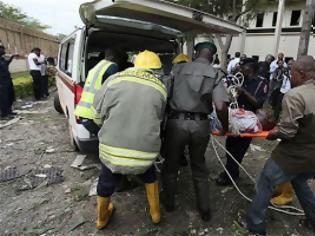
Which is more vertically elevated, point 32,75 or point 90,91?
point 90,91

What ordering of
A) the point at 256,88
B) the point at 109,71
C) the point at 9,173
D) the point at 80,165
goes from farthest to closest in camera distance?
the point at 80,165
the point at 9,173
the point at 256,88
the point at 109,71

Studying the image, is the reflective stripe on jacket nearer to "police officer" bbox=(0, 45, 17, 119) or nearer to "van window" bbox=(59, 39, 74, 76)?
"van window" bbox=(59, 39, 74, 76)

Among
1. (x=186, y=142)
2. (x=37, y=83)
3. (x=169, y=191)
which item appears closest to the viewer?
(x=186, y=142)

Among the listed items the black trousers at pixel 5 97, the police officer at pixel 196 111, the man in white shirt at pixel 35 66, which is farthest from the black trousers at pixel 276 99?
the man in white shirt at pixel 35 66

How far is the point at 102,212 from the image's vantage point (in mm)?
2902

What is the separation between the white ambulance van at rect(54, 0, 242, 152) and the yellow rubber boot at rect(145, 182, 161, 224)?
116 centimetres

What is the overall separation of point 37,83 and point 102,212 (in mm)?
7975

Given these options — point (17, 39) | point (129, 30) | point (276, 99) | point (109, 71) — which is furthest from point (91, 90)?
point (17, 39)

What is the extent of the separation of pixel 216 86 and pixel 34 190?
2617 mm

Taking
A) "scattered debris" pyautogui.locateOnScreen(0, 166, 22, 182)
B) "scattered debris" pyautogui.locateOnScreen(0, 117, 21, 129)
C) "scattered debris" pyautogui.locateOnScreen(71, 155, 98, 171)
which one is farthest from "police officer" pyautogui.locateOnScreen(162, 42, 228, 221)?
"scattered debris" pyautogui.locateOnScreen(0, 117, 21, 129)

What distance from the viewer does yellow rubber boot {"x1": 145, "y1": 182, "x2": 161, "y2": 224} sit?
2955mm

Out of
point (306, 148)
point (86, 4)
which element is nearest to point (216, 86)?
point (306, 148)

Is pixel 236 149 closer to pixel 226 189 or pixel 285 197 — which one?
pixel 226 189

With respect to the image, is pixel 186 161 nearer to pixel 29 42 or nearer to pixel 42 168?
pixel 42 168
